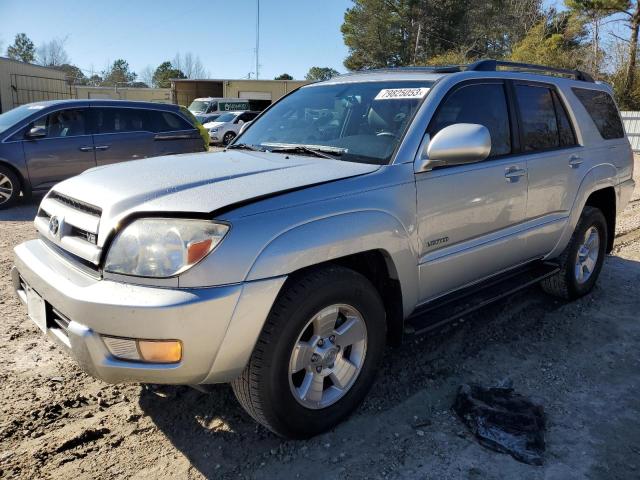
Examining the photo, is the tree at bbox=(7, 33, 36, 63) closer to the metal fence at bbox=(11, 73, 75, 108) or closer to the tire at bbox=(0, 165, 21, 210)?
the metal fence at bbox=(11, 73, 75, 108)

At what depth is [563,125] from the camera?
4117 millimetres

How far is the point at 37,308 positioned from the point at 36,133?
6.55m

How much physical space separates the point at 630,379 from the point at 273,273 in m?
2.59

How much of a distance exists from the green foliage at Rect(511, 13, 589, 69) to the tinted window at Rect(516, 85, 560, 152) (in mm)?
24514

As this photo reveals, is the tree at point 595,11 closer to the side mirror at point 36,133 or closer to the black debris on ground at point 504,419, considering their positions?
the side mirror at point 36,133

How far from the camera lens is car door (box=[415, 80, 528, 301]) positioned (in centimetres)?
295

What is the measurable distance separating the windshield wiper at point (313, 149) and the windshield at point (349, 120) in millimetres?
15

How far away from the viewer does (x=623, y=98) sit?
2477 centimetres

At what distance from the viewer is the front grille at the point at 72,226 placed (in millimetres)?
2322

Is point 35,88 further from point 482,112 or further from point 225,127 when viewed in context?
point 482,112


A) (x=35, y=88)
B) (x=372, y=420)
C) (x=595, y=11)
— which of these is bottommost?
(x=372, y=420)

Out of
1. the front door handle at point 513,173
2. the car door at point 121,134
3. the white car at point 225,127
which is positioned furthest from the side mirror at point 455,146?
the white car at point 225,127

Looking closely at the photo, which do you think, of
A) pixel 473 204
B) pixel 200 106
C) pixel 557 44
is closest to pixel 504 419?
pixel 473 204

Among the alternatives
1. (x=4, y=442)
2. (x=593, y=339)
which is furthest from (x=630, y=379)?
(x=4, y=442)
